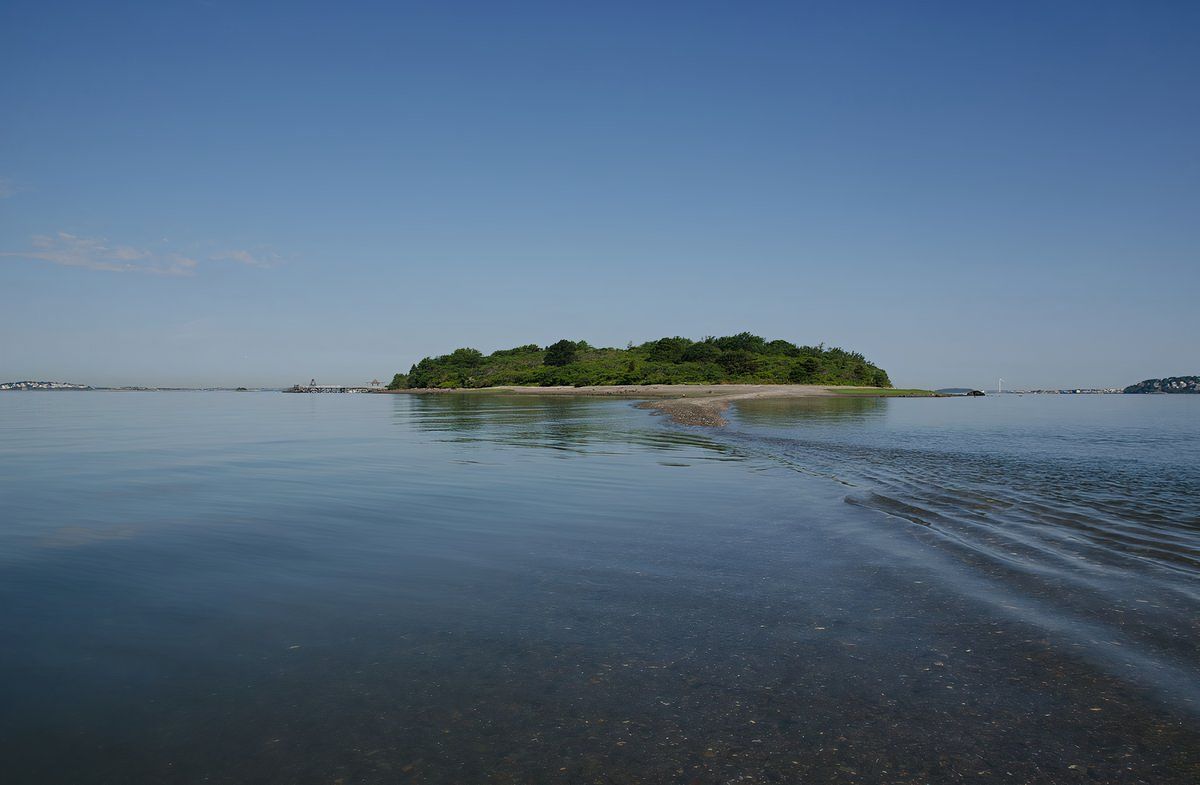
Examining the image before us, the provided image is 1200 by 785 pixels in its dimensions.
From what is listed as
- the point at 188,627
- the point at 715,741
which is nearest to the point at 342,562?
the point at 188,627

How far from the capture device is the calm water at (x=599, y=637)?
468 cm

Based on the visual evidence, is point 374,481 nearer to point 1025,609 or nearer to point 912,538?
point 912,538

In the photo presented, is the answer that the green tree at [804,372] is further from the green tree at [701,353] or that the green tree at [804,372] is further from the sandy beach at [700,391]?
the green tree at [701,353]

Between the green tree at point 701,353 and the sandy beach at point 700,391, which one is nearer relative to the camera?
the sandy beach at point 700,391

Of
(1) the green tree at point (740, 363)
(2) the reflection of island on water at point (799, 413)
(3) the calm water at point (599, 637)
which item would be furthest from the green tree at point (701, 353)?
(3) the calm water at point (599, 637)

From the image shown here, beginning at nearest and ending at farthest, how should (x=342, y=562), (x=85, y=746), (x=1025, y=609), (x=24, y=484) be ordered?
(x=85, y=746) → (x=1025, y=609) → (x=342, y=562) → (x=24, y=484)

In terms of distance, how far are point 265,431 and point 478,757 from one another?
39.5 m

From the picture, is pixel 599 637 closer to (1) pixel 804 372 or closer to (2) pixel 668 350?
(1) pixel 804 372

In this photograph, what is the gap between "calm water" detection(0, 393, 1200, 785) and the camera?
4676 millimetres

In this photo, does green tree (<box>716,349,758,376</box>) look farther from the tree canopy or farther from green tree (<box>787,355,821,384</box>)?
green tree (<box>787,355,821,384</box>)

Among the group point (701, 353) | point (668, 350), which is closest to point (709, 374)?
point (701, 353)

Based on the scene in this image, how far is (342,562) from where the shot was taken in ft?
32.4

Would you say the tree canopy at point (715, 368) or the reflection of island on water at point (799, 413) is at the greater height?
the tree canopy at point (715, 368)

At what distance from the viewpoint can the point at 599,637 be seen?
6.81 meters
